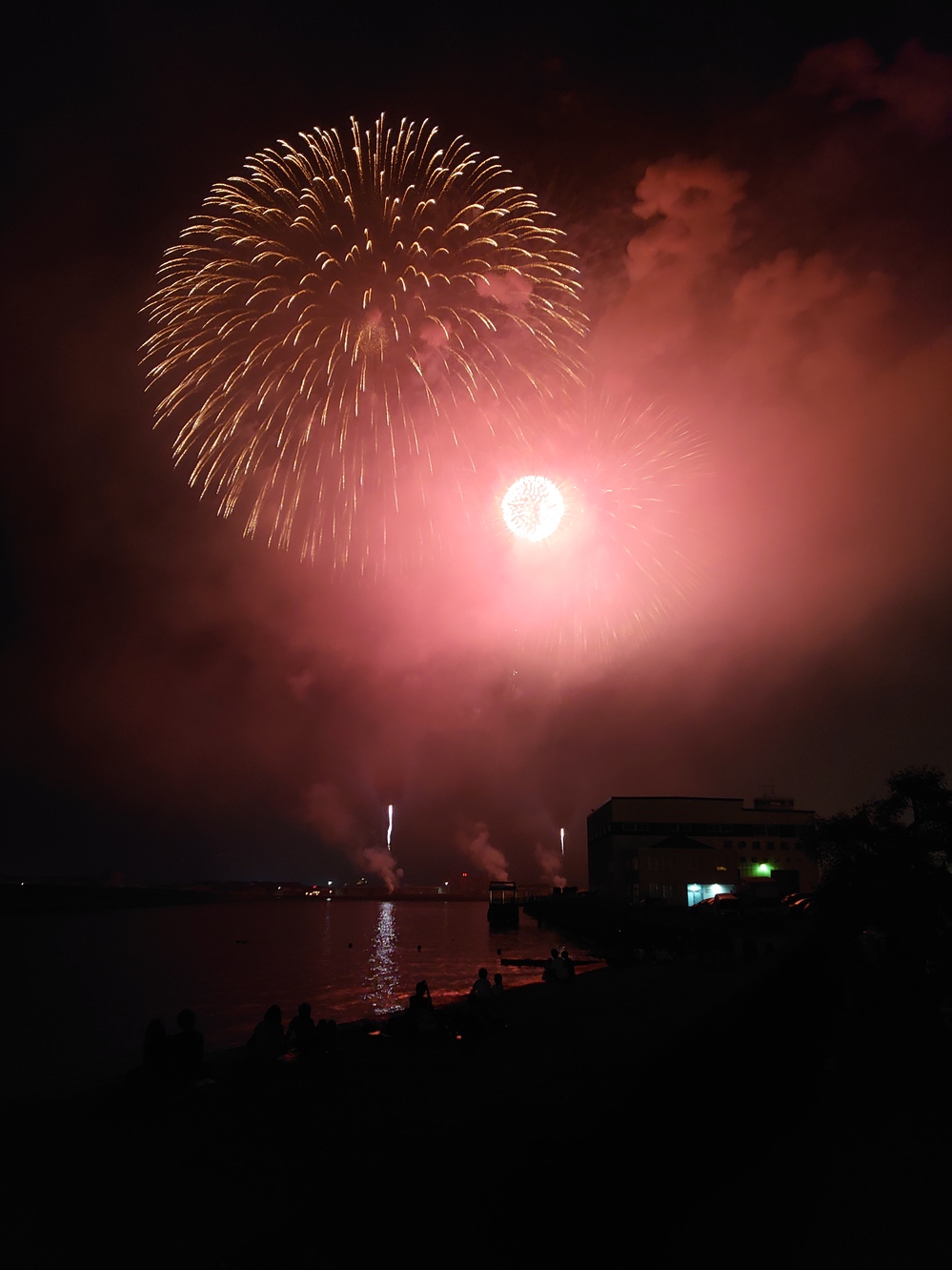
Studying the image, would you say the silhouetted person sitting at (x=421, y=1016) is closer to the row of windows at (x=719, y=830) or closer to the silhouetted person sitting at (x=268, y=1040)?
the silhouetted person sitting at (x=268, y=1040)

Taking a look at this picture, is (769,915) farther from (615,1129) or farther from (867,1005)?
(615,1129)

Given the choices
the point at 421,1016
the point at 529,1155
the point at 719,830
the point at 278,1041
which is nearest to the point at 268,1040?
the point at 278,1041

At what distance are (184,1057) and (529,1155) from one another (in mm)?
10707

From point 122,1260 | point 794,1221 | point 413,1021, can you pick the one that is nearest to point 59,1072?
point 413,1021

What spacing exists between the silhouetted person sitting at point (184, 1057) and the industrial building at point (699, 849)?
267 ft

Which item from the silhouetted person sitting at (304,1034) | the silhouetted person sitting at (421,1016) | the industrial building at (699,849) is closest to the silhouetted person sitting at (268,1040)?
the silhouetted person sitting at (304,1034)

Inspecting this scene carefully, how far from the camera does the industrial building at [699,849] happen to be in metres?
91.0

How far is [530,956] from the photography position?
62719 millimetres

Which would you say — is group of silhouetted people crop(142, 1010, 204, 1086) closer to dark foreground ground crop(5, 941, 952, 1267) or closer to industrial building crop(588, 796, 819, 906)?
dark foreground ground crop(5, 941, 952, 1267)

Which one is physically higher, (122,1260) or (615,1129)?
(615,1129)

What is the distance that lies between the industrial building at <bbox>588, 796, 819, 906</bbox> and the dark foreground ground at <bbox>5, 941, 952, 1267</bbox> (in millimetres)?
79942

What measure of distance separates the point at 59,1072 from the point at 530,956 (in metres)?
44.3

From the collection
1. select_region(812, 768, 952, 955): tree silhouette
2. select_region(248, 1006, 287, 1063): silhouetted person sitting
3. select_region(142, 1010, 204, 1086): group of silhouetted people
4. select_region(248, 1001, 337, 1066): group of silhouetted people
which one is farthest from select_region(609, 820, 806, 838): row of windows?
select_region(142, 1010, 204, 1086): group of silhouetted people

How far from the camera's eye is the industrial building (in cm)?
9100
